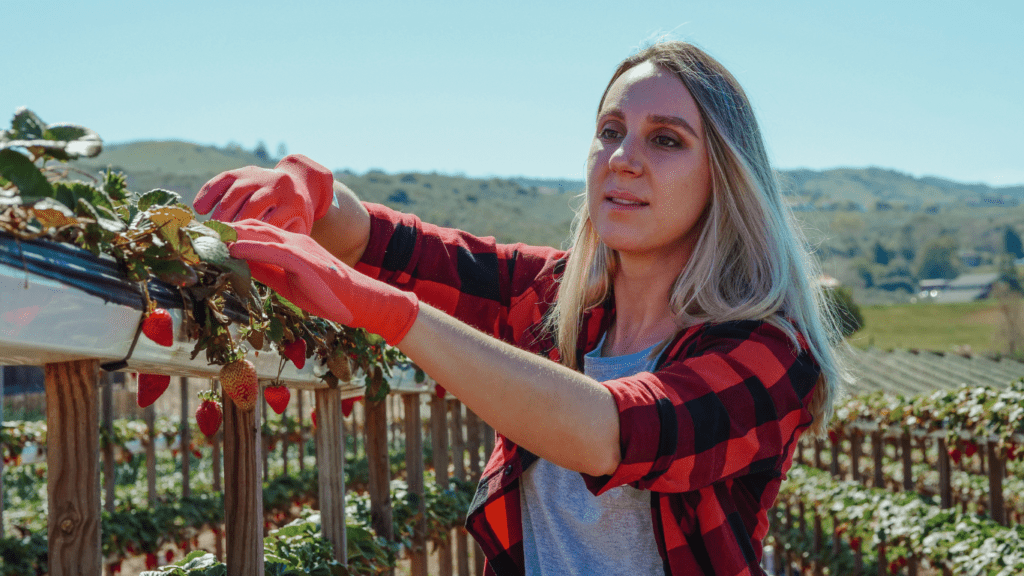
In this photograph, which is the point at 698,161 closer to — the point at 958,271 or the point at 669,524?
the point at 669,524

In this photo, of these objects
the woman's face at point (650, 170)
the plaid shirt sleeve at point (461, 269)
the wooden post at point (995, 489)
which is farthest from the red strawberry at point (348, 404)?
the wooden post at point (995, 489)

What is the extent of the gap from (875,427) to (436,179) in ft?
319

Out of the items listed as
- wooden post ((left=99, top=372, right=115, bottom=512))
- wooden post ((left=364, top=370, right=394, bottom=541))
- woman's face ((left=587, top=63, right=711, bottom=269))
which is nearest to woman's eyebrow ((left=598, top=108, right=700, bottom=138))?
woman's face ((left=587, top=63, right=711, bottom=269))

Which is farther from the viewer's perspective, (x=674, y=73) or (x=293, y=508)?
(x=293, y=508)

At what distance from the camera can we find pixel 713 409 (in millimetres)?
1209

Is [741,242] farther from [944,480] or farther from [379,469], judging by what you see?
[944,480]

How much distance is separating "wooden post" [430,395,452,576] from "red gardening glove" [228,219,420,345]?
307 centimetres

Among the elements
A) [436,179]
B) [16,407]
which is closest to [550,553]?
[16,407]

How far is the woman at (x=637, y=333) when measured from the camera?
1.09m

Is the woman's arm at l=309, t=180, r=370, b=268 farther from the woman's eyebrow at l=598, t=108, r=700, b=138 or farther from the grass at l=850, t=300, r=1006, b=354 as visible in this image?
the grass at l=850, t=300, r=1006, b=354

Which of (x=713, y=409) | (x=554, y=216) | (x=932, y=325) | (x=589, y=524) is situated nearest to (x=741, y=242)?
(x=713, y=409)

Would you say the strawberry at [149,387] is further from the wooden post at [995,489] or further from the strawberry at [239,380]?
the wooden post at [995,489]

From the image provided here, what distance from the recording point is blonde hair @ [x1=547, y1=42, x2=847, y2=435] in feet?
4.84

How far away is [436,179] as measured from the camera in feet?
337
